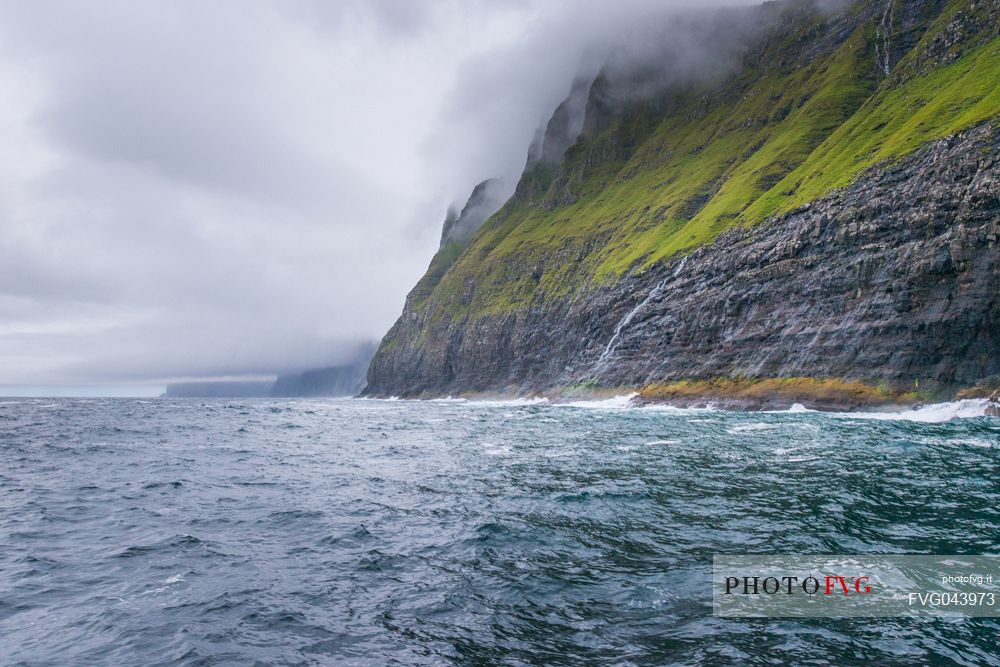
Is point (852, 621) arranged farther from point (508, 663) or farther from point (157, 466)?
point (157, 466)

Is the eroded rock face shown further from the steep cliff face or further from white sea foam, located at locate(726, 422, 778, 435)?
white sea foam, located at locate(726, 422, 778, 435)

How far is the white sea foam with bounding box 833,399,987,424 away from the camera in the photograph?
4394 cm

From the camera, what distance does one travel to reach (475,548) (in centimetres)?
1620

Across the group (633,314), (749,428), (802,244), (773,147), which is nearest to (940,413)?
(749,428)

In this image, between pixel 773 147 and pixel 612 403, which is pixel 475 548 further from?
pixel 773 147

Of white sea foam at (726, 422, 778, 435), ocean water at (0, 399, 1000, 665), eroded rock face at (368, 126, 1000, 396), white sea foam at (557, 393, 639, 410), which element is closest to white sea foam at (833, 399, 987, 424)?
eroded rock face at (368, 126, 1000, 396)

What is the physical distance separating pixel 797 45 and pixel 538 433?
656 ft

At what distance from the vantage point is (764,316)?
74250mm

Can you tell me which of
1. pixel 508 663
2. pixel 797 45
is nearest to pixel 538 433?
pixel 508 663

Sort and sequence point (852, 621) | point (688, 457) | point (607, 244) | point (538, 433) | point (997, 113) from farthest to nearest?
point (607, 244)
point (997, 113)
point (538, 433)
point (688, 457)
point (852, 621)

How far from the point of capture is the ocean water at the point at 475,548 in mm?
10172

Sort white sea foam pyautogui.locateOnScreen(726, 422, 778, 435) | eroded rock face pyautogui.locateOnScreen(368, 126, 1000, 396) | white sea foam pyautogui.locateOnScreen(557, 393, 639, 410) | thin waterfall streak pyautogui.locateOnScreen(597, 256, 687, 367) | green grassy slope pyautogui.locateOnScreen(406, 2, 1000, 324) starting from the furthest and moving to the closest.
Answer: thin waterfall streak pyautogui.locateOnScreen(597, 256, 687, 367) < white sea foam pyautogui.locateOnScreen(557, 393, 639, 410) < green grassy slope pyautogui.locateOnScreen(406, 2, 1000, 324) < eroded rock face pyautogui.locateOnScreen(368, 126, 1000, 396) < white sea foam pyautogui.locateOnScreen(726, 422, 778, 435)

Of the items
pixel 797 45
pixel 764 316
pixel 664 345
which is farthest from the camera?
pixel 797 45

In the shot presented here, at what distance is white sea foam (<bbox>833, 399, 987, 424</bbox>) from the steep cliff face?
3.48 meters
